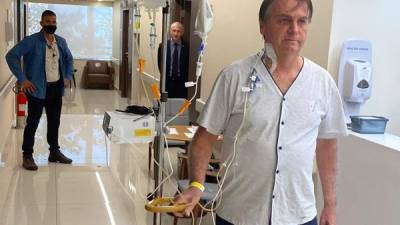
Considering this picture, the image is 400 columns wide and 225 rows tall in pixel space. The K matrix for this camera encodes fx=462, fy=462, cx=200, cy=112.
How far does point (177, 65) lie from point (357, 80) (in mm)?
3841

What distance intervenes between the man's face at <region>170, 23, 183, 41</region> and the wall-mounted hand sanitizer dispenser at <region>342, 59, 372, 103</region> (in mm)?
3583

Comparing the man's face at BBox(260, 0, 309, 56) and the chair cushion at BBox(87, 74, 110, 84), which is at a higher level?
the man's face at BBox(260, 0, 309, 56)

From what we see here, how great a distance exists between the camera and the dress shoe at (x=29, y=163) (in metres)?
5.34

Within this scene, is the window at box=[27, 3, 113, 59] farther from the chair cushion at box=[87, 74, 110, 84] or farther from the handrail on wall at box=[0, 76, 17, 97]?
the handrail on wall at box=[0, 76, 17, 97]

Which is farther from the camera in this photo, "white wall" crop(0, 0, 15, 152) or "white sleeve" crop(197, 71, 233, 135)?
"white wall" crop(0, 0, 15, 152)

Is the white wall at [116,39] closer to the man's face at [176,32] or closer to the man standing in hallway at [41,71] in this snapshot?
the man's face at [176,32]

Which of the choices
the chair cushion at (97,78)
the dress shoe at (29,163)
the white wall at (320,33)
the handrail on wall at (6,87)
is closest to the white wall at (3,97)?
the handrail on wall at (6,87)

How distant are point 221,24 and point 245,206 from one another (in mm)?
4229

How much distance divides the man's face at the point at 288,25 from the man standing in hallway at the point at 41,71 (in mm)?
4034

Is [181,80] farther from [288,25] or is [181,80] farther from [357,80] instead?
[288,25]

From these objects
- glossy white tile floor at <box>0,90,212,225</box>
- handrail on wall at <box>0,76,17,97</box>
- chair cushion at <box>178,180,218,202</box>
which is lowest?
glossy white tile floor at <box>0,90,212,225</box>

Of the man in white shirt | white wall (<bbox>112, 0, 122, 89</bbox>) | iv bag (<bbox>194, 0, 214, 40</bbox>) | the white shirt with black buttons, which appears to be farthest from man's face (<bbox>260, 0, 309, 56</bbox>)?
white wall (<bbox>112, 0, 122, 89</bbox>)

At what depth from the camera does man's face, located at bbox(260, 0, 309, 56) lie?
1.72 m

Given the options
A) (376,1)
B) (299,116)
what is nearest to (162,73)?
(299,116)
